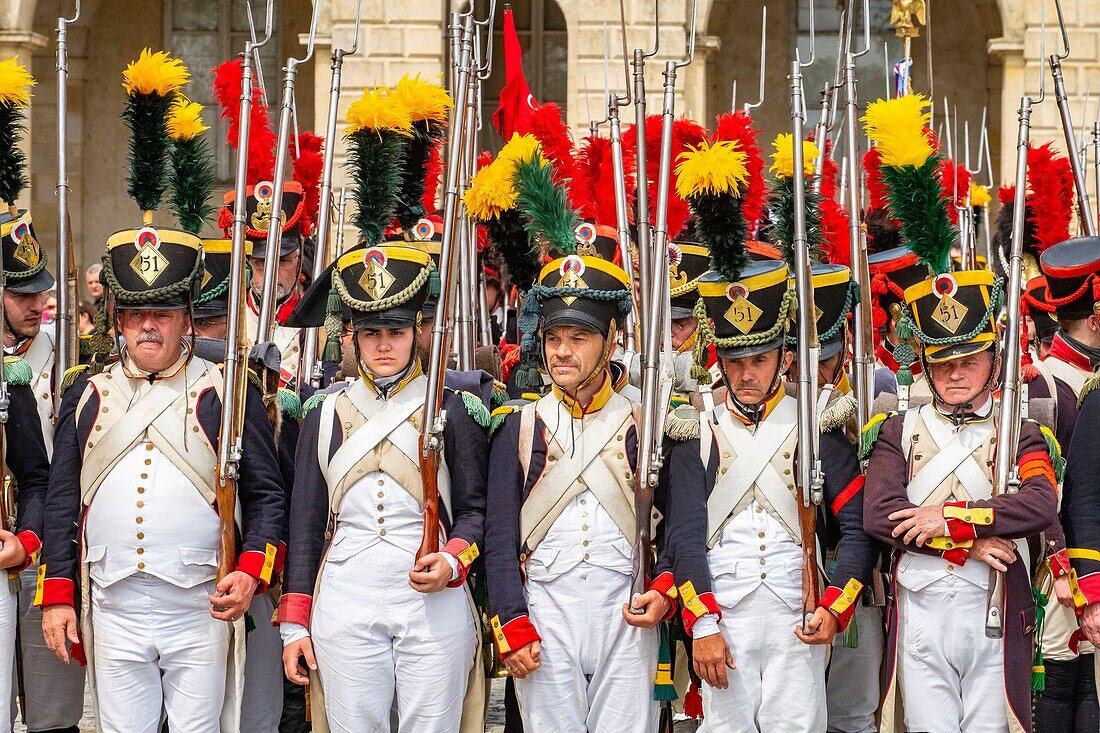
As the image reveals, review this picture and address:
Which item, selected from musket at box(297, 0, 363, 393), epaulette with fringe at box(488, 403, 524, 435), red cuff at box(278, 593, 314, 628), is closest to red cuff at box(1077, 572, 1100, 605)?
epaulette with fringe at box(488, 403, 524, 435)

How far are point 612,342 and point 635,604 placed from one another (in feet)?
2.59

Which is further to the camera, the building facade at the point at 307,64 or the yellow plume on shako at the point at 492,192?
the building facade at the point at 307,64

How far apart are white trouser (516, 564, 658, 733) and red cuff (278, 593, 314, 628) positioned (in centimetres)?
64

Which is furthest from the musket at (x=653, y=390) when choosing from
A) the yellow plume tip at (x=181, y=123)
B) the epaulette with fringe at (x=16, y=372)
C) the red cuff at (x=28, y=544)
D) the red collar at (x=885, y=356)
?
the red collar at (x=885, y=356)

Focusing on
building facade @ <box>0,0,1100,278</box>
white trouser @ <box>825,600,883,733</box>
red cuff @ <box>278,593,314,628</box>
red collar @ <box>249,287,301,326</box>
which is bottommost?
white trouser @ <box>825,600,883,733</box>

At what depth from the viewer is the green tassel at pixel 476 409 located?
4.80m

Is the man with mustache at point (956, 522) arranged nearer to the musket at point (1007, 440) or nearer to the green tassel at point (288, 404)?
the musket at point (1007, 440)

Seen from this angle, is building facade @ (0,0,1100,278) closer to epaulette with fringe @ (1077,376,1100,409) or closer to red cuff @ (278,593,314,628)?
epaulette with fringe @ (1077,376,1100,409)

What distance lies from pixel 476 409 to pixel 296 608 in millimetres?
774

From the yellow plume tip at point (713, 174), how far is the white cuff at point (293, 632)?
1.66 m

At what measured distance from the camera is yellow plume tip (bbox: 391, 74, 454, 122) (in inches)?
205

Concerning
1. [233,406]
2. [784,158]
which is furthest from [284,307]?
[784,158]

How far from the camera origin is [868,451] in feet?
15.9

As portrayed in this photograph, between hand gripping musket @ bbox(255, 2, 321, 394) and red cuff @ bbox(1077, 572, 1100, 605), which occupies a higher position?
hand gripping musket @ bbox(255, 2, 321, 394)
